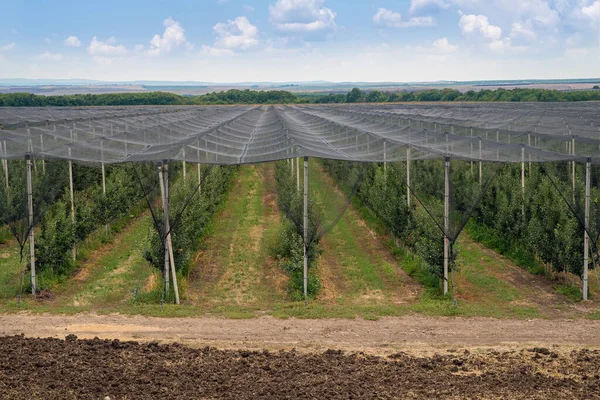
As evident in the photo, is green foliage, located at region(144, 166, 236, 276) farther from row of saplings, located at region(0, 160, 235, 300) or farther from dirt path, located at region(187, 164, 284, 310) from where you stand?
dirt path, located at region(187, 164, 284, 310)

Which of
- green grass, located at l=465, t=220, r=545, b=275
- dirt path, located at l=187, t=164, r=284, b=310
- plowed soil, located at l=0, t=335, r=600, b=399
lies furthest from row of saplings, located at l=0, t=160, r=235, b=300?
green grass, located at l=465, t=220, r=545, b=275

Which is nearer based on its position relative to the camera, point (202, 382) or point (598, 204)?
point (202, 382)

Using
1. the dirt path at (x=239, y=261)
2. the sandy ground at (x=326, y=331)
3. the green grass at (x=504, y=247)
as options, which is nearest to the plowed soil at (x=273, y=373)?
the sandy ground at (x=326, y=331)

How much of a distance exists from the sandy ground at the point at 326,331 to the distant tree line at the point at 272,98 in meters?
87.1

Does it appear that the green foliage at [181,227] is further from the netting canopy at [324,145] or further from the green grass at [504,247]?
the green grass at [504,247]

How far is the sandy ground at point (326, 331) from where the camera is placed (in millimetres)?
12492

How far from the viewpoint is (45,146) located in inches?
973

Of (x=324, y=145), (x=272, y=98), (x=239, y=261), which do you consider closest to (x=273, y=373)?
(x=239, y=261)

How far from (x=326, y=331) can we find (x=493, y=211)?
1107 centimetres

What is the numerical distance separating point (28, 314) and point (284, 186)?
12223 millimetres

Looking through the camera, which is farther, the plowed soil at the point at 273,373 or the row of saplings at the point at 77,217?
the row of saplings at the point at 77,217

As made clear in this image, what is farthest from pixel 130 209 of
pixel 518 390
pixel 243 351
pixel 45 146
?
pixel 518 390

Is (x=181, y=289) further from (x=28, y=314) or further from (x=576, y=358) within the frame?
(x=576, y=358)

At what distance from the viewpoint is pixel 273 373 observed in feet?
35.1
